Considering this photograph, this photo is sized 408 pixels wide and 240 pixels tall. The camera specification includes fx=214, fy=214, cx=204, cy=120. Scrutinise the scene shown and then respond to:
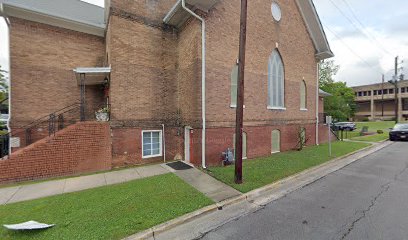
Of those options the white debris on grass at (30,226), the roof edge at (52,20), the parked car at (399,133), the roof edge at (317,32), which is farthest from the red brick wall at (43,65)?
the parked car at (399,133)

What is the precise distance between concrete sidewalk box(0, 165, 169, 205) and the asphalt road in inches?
196

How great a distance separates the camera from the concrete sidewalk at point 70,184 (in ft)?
22.0

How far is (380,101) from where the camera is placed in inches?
2717

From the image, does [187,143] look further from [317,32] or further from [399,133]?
[399,133]

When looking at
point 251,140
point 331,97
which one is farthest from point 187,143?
point 331,97

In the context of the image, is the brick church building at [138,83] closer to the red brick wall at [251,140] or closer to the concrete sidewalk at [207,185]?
the red brick wall at [251,140]

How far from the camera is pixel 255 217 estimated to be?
200 inches

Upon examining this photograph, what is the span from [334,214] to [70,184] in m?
8.33

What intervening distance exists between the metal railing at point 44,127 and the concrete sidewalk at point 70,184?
271cm

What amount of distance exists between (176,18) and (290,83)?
8.34 m

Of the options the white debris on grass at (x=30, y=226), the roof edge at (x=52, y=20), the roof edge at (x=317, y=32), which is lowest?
the white debris on grass at (x=30, y=226)

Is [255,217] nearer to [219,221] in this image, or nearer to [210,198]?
[219,221]

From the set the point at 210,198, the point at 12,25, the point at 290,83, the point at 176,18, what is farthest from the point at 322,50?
the point at 12,25

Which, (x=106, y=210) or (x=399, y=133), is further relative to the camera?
(x=399, y=133)
